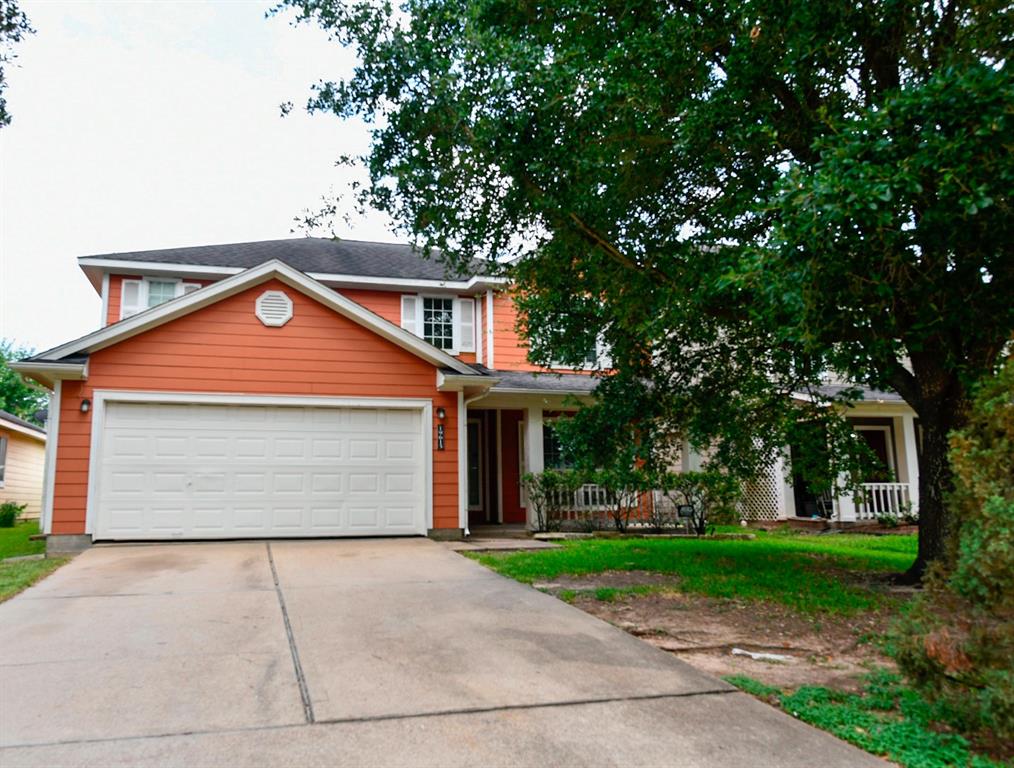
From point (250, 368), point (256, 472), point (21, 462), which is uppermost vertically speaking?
point (250, 368)

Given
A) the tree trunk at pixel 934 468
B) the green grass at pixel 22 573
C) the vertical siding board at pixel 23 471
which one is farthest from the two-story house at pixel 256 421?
the vertical siding board at pixel 23 471

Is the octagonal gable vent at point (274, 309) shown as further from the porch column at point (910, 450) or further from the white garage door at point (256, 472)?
the porch column at point (910, 450)

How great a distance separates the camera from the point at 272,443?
11125 mm

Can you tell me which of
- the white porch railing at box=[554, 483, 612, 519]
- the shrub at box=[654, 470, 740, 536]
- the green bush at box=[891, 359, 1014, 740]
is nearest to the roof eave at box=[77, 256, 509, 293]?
the white porch railing at box=[554, 483, 612, 519]

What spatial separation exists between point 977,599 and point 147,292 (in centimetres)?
1535

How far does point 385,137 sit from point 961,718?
8.09m

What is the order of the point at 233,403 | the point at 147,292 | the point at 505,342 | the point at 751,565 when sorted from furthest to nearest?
the point at 505,342
the point at 147,292
the point at 233,403
the point at 751,565

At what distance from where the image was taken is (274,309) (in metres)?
11.4

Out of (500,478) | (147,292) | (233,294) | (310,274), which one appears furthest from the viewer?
(500,478)

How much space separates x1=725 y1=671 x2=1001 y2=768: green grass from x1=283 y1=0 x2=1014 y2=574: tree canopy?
8.88 ft

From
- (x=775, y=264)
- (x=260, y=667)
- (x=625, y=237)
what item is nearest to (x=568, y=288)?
(x=625, y=237)

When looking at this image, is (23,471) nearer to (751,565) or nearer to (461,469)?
(461,469)

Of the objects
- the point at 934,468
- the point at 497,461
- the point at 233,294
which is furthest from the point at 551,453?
the point at 934,468

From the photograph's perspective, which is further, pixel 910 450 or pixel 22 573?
pixel 910 450
